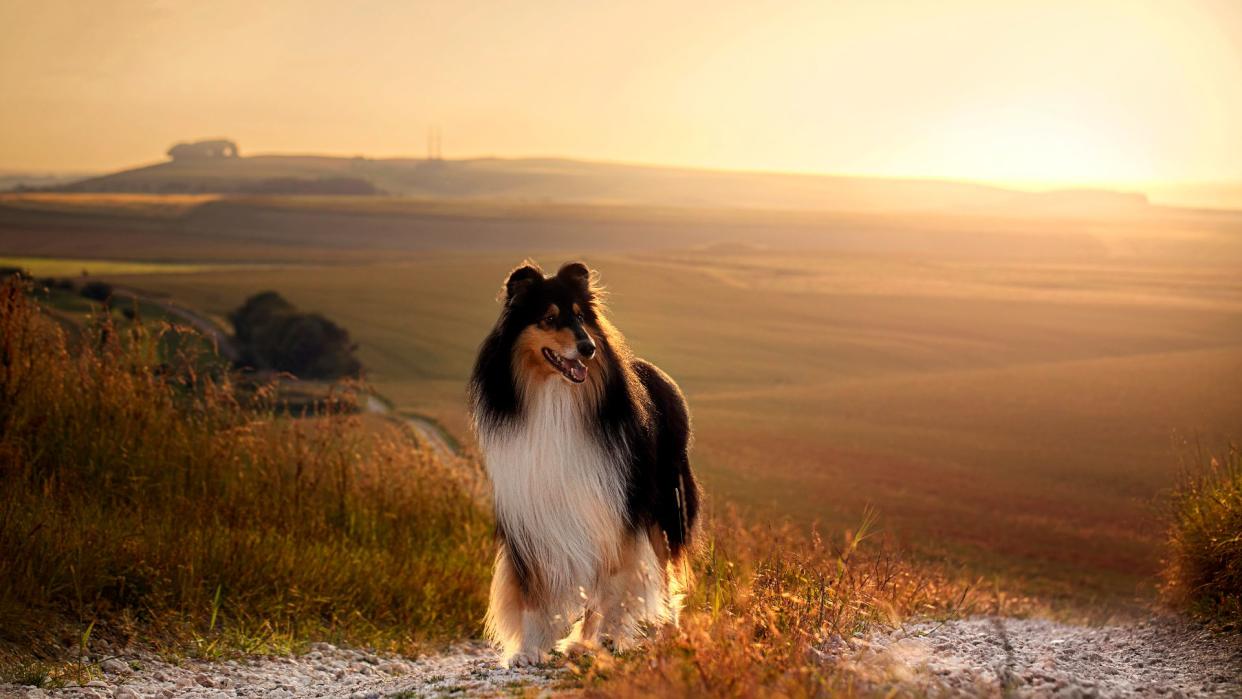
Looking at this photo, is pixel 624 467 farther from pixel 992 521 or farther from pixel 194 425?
pixel 992 521

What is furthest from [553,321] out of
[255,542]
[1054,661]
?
[255,542]

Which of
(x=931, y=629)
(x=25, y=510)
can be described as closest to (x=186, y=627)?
(x=25, y=510)

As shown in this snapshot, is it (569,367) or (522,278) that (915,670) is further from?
(522,278)

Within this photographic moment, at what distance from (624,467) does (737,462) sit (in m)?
21.3

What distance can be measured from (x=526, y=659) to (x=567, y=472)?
1.15m

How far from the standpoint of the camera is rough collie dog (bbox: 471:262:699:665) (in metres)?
5.55

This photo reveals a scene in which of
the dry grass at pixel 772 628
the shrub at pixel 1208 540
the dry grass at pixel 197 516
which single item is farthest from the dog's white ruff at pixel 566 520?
the shrub at pixel 1208 540

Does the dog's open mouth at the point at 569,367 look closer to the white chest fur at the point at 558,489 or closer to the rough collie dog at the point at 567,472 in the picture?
the rough collie dog at the point at 567,472

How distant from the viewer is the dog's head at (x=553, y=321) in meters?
5.35

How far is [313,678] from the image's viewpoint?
672cm

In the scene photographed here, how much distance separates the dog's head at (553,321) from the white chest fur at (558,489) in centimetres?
19

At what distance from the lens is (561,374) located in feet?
17.8

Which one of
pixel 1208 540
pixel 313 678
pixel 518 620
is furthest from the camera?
pixel 1208 540

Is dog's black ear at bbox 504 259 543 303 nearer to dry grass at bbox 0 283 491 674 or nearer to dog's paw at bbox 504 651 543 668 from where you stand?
dog's paw at bbox 504 651 543 668
